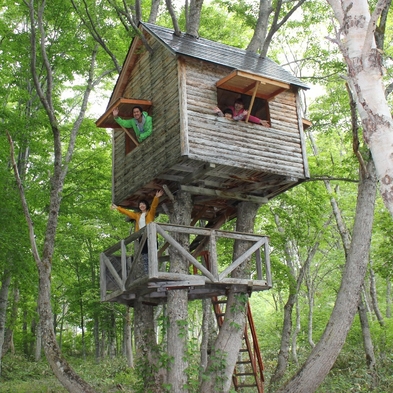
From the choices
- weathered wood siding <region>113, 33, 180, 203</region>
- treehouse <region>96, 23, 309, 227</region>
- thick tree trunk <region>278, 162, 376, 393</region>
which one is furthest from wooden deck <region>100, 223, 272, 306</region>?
thick tree trunk <region>278, 162, 376, 393</region>

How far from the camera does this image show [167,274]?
30.0 feet

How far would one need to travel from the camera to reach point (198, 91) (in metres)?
10.2

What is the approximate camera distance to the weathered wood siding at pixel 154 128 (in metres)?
10.0

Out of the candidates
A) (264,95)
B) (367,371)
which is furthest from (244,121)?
(367,371)

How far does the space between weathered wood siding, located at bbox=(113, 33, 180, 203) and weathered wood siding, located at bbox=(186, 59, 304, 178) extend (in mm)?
358

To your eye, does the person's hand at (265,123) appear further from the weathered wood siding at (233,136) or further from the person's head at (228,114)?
Answer: the person's head at (228,114)

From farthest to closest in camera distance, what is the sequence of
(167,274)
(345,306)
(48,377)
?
(48,377), (345,306), (167,274)

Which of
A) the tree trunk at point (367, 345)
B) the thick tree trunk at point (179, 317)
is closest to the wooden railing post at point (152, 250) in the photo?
the thick tree trunk at point (179, 317)

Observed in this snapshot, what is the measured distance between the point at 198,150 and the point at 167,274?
96.0 inches

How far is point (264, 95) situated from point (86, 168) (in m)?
8.91

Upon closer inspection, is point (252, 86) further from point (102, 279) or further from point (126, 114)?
point (102, 279)

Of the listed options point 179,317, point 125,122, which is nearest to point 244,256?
point 179,317

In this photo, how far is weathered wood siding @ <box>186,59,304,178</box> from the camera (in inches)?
385

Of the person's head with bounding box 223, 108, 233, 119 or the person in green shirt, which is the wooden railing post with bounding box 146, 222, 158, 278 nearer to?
the person in green shirt
